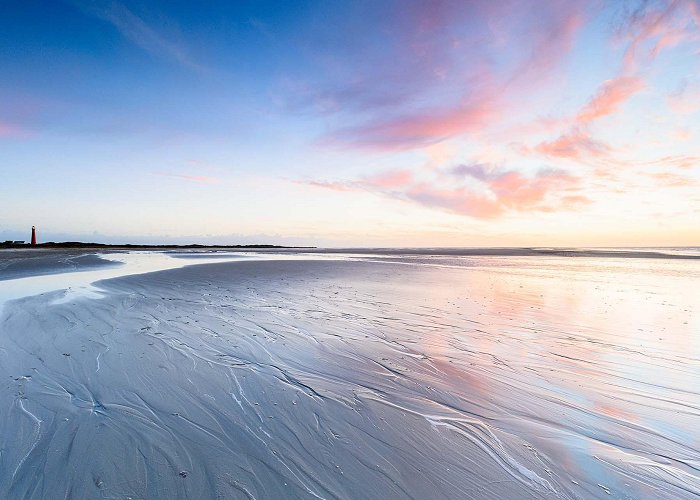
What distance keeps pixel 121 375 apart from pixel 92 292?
30.5 ft

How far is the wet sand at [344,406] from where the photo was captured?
3.03 metres

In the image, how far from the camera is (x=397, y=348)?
21.8 ft

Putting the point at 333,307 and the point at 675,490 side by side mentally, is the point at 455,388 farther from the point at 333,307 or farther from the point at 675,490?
the point at 333,307

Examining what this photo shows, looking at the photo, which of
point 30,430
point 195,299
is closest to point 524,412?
point 30,430

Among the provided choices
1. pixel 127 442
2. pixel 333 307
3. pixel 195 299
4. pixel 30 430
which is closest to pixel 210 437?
pixel 127 442

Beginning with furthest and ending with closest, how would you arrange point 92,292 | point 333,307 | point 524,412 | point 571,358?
point 92,292 < point 333,307 < point 571,358 < point 524,412

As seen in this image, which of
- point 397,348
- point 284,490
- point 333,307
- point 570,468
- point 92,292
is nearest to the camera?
point 284,490

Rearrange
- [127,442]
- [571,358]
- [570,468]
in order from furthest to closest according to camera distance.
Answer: [571,358]
[127,442]
[570,468]

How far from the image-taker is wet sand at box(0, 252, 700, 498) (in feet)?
9.93

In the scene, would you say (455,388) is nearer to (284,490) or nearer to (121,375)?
(284,490)

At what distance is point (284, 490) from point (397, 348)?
4031 mm

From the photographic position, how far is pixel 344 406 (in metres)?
4.37

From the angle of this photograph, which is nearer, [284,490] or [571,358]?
[284,490]

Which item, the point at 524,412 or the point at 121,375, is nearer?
the point at 524,412
